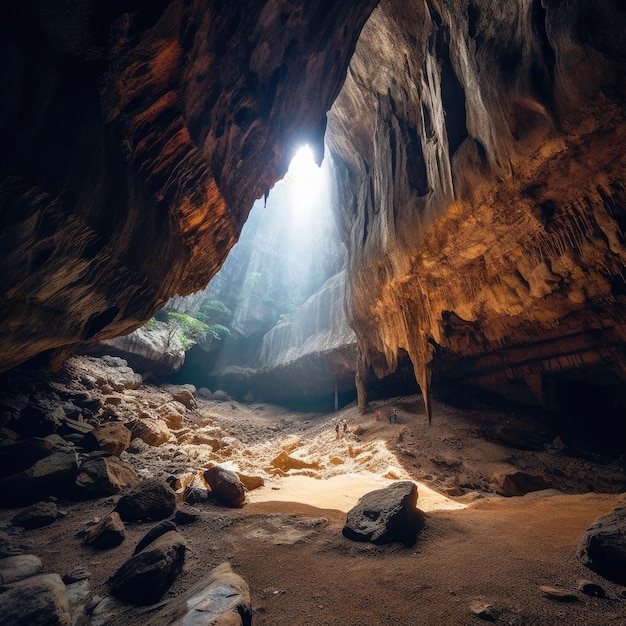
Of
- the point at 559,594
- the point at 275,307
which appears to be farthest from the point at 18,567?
the point at 275,307

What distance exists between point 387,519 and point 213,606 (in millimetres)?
2041

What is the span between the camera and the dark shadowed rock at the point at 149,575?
2684mm

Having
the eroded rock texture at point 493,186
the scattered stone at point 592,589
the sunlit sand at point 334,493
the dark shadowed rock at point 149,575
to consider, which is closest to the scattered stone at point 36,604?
the dark shadowed rock at point 149,575

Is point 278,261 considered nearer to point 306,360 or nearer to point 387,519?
point 306,360

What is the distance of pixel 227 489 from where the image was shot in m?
5.12

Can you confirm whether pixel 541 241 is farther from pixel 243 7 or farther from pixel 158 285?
pixel 158 285

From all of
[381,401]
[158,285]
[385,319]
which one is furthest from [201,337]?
[158,285]

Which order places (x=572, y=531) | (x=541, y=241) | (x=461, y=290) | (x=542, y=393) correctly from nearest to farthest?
1. (x=572, y=531)
2. (x=541, y=241)
3. (x=461, y=290)
4. (x=542, y=393)

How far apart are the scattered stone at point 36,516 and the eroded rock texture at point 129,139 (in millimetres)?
2354

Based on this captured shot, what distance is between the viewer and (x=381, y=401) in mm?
16656

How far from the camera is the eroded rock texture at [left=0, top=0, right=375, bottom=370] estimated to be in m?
2.76

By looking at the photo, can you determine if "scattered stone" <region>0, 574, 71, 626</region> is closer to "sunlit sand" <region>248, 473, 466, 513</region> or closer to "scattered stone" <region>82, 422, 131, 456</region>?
"sunlit sand" <region>248, 473, 466, 513</region>

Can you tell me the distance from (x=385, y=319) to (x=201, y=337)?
1980 centimetres

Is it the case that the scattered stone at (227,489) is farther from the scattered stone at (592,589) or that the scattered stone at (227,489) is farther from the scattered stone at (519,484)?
the scattered stone at (519,484)
